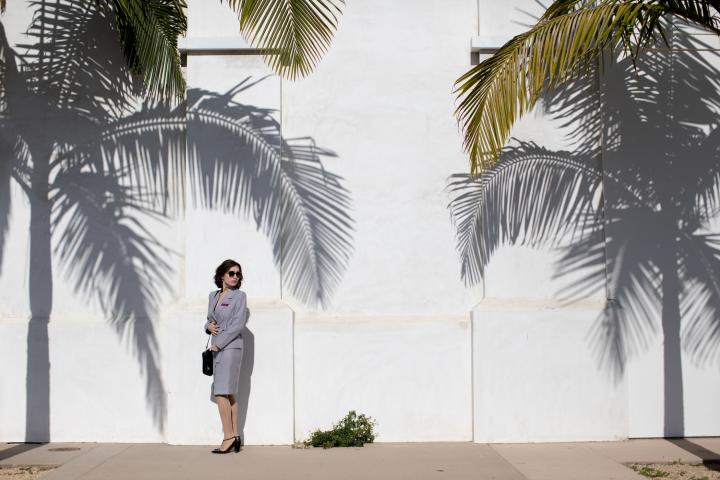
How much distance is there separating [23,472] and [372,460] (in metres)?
3.06

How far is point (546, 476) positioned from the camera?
7.40 m

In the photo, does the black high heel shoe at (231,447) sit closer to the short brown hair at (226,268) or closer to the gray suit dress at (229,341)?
the gray suit dress at (229,341)

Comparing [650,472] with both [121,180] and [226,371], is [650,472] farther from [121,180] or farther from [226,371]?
[121,180]

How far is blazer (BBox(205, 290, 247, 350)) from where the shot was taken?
840cm

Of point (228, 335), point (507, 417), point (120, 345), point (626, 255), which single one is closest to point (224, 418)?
point (228, 335)

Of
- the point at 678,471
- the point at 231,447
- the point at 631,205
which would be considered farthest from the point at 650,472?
the point at 231,447

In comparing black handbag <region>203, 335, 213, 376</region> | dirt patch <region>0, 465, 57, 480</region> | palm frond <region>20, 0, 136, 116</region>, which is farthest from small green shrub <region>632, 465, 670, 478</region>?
palm frond <region>20, 0, 136, 116</region>

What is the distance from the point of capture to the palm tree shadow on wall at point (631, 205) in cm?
927

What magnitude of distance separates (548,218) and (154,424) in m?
4.63

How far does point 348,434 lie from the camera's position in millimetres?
8781

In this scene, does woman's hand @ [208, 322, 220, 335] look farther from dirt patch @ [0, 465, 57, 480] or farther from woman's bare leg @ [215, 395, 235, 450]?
dirt patch @ [0, 465, 57, 480]

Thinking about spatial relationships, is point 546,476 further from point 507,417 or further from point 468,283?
point 468,283

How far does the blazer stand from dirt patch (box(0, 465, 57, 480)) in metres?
1.86

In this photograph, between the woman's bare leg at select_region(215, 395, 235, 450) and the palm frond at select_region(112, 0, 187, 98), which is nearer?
the woman's bare leg at select_region(215, 395, 235, 450)
